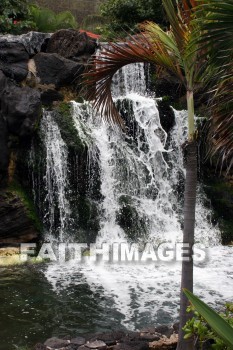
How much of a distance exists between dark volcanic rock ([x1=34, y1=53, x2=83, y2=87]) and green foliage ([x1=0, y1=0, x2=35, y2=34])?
14.0 feet

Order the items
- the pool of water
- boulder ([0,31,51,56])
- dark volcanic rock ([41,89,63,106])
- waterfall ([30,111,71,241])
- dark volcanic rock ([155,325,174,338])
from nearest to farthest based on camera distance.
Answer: dark volcanic rock ([155,325,174,338]) → the pool of water → waterfall ([30,111,71,241]) → dark volcanic rock ([41,89,63,106]) → boulder ([0,31,51,56])

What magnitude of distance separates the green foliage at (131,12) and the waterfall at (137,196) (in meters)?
4.68

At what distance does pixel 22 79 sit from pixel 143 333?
374 inches

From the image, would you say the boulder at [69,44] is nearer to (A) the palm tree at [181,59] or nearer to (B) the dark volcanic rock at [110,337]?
(B) the dark volcanic rock at [110,337]

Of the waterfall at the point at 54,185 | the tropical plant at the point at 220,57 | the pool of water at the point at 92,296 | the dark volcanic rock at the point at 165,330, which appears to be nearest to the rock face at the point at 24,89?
the waterfall at the point at 54,185

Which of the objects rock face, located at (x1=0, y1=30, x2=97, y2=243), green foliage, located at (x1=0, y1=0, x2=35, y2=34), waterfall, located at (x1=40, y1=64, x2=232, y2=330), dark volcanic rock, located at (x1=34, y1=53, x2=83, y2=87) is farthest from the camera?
green foliage, located at (x1=0, y1=0, x2=35, y2=34)

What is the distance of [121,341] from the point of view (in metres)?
5.44

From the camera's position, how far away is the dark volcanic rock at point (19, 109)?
36.2 feet

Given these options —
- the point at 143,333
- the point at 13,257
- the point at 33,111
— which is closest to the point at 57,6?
the point at 33,111

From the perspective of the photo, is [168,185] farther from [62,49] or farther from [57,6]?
[57,6]

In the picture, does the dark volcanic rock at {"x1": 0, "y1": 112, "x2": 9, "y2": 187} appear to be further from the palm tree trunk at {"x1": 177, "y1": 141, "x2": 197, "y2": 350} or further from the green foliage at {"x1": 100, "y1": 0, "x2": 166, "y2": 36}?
the green foliage at {"x1": 100, "y1": 0, "x2": 166, "y2": 36}

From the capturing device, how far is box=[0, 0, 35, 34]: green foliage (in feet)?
56.6

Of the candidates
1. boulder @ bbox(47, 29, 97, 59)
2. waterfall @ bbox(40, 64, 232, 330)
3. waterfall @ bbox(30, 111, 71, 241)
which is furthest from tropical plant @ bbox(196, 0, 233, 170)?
boulder @ bbox(47, 29, 97, 59)

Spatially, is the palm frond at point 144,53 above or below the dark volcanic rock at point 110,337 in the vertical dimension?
above
